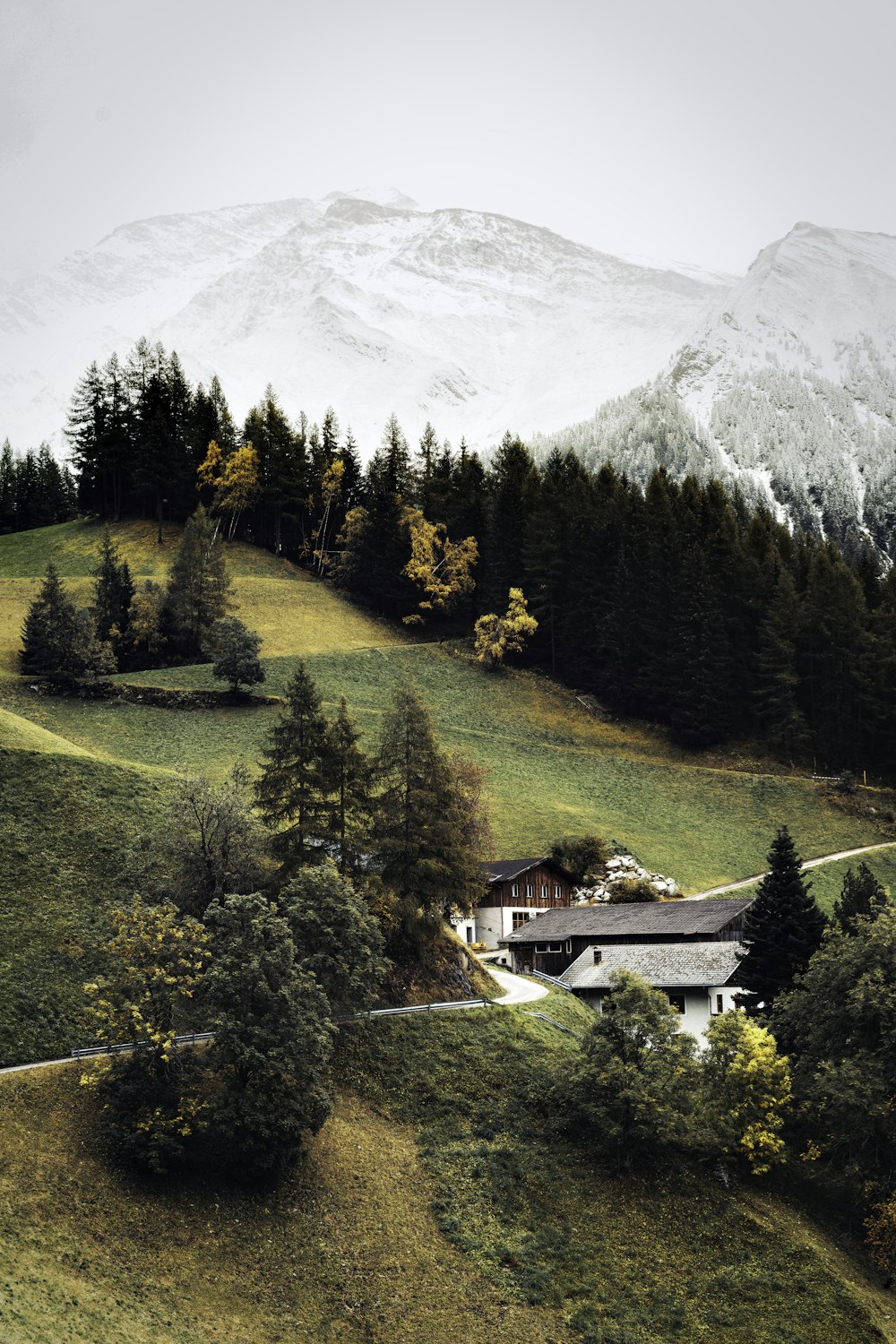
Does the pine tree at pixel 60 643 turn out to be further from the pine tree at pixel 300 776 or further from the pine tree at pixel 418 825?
the pine tree at pixel 418 825

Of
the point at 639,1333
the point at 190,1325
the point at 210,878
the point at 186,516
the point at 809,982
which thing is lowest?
the point at 639,1333

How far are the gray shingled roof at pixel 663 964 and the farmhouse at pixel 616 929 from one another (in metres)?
0.56

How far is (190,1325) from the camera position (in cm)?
3278

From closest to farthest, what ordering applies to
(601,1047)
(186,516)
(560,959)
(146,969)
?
1. (146,969)
2. (601,1047)
3. (560,959)
4. (186,516)

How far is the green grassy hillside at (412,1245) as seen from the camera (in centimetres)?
3372

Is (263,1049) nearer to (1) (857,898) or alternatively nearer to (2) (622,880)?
(1) (857,898)

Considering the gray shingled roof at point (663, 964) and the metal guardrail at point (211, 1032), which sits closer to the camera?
the metal guardrail at point (211, 1032)

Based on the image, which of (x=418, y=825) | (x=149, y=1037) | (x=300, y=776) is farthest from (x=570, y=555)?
(x=149, y=1037)

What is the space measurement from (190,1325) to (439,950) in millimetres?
23892

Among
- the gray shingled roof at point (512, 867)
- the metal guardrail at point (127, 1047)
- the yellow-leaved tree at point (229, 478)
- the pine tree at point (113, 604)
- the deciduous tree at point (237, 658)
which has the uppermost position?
the yellow-leaved tree at point (229, 478)

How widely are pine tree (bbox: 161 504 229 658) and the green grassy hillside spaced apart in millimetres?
61512

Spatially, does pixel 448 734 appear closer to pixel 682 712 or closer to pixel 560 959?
pixel 682 712

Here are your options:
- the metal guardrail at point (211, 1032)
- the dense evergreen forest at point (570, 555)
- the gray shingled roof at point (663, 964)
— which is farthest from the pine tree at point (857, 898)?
the dense evergreen forest at point (570, 555)

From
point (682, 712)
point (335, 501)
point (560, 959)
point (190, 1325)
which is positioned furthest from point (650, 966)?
point (335, 501)
